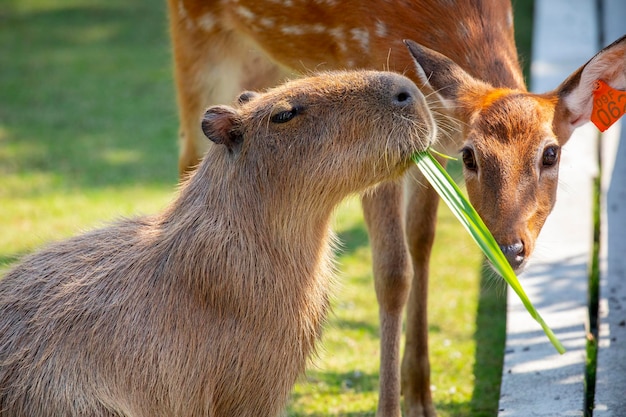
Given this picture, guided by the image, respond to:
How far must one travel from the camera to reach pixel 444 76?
4094mm

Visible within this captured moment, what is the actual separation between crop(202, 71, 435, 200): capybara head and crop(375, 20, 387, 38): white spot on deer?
1.01 metres

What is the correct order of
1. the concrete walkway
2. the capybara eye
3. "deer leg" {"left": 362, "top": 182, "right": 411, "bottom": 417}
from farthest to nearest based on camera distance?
"deer leg" {"left": 362, "top": 182, "right": 411, "bottom": 417}, the concrete walkway, the capybara eye

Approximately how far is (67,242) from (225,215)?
0.71m

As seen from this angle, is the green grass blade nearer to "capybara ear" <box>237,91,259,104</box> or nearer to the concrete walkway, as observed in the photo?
"capybara ear" <box>237,91,259,104</box>

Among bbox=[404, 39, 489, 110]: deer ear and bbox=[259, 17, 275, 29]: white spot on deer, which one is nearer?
bbox=[404, 39, 489, 110]: deer ear

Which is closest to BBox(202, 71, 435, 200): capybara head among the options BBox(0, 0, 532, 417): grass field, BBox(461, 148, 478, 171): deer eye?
BBox(461, 148, 478, 171): deer eye

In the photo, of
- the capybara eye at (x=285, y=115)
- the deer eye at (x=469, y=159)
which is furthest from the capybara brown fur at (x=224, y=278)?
the deer eye at (x=469, y=159)

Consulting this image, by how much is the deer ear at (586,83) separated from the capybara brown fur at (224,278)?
2.59 ft

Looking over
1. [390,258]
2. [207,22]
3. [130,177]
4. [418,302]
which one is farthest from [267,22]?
[130,177]

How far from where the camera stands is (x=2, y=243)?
694 centimetres

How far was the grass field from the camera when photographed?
511cm

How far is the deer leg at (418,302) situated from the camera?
467cm

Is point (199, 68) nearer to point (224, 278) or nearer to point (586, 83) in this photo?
point (224, 278)

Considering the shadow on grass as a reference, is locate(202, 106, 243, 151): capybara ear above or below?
above
